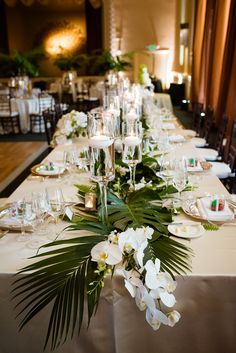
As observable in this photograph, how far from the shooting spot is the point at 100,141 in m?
1.37

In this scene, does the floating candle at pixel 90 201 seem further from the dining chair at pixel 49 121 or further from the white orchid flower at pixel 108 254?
the dining chair at pixel 49 121

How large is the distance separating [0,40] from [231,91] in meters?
10.2

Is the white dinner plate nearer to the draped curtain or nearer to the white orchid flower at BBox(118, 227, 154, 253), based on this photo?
the white orchid flower at BBox(118, 227, 154, 253)

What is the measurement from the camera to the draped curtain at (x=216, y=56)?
5980 millimetres

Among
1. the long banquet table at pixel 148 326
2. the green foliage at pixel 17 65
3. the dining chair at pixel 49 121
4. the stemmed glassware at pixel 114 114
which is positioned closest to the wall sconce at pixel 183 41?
the green foliage at pixel 17 65

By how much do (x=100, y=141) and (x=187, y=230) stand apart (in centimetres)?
53

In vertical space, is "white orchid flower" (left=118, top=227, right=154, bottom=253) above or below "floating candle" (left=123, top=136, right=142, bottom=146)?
below

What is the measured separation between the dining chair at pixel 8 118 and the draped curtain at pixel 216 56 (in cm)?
416

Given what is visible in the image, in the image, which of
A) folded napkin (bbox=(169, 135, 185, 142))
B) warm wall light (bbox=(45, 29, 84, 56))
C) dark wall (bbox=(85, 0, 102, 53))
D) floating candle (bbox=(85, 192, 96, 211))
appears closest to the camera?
floating candle (bbox=(85, 192, 96, 211))

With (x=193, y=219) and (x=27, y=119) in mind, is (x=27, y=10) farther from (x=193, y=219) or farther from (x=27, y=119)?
(x=193, y=219)

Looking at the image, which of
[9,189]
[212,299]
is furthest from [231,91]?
[212,299]

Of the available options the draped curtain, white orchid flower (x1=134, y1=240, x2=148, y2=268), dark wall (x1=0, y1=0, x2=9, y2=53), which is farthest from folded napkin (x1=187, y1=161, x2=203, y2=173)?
dark wall (x1=0, y1=0, x2=9, y2=53)

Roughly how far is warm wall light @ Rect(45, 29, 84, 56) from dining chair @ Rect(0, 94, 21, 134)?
7301 millimetres

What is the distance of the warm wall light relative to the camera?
13773mm
